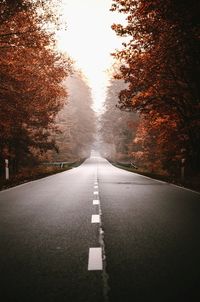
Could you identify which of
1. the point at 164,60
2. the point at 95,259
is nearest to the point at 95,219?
the point at 95,259

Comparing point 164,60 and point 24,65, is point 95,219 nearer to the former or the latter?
point 164,60

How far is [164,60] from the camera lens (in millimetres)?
15555

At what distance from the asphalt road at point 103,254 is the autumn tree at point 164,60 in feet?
23.9

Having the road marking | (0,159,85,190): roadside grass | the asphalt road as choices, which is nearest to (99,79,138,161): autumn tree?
(0,159,85,190): roadside grass

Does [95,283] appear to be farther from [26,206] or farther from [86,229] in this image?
[26,206]

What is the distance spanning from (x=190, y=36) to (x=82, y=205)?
7.70 meters

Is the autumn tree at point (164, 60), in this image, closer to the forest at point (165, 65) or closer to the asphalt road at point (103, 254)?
the forest at point (165, 65)

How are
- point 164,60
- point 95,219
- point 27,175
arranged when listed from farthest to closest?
point 27,175 → point 164,60 → point 95,219

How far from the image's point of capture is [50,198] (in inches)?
469

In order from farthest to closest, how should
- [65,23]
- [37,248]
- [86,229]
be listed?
[65,23] → [86,229] → [37,248]

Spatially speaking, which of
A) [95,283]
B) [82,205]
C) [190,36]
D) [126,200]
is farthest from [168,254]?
[190,36]

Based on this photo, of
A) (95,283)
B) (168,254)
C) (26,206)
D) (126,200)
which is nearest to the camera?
(95,283)

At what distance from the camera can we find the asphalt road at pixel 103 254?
3748 mm

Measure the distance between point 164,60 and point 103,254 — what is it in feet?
39.4
